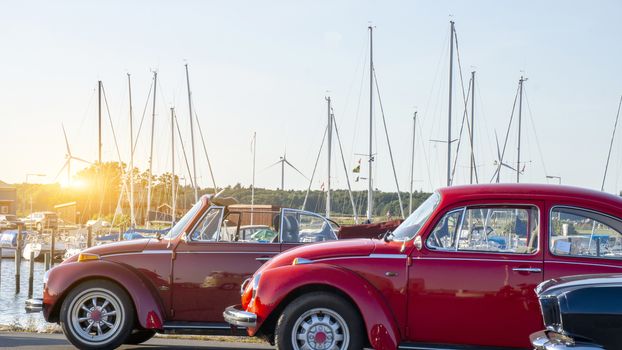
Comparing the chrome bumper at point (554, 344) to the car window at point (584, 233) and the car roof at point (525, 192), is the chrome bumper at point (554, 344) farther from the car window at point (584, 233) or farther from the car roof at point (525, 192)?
the car roof at point (525, 192)

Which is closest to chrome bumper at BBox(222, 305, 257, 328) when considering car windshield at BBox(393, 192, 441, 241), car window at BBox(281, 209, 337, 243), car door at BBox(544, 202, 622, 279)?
car windshield at BBox(393, 192, 441, 241)

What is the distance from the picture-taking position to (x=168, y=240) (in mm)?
11805

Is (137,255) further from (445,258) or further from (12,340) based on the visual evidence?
(445,258)

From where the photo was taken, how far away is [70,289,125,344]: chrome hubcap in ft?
37.1

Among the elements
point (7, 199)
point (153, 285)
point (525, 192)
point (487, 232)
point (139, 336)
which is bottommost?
point (139, 336)

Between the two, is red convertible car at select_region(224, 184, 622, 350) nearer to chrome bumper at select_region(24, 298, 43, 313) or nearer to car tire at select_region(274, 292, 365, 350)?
car tire at select_region(274, 292, 365, 350)

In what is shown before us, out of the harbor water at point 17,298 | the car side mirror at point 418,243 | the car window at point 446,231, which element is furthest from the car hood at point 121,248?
the car window at point 446,231

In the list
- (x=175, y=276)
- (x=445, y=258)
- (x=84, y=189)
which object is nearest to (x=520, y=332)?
(x=445, y=258)

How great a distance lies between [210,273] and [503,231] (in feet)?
12.4

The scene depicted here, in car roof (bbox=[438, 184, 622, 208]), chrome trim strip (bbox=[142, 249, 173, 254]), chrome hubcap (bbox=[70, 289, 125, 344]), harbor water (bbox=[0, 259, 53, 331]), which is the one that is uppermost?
car roof (bbox=[438, 184, 622, 208])

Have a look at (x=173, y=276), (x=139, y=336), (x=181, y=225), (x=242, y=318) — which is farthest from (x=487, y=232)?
(x=139, y=336)

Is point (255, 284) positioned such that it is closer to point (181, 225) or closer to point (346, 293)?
point (346, 293)

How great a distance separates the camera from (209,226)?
39.0 ft

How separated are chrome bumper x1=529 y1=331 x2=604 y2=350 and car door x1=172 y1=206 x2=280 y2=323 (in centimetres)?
483
